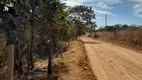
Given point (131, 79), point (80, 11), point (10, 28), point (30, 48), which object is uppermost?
point (80, 11)

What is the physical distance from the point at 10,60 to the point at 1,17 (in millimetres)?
1034

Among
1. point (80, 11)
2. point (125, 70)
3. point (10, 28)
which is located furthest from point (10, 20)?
point (80, 11)

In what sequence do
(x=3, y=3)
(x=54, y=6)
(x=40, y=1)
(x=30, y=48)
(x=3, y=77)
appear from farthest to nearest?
(x=30, y=48), (x=3, y=77), (x=54, y=6), (x=40, y=1), (x=3, y=3)

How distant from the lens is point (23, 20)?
529 cm

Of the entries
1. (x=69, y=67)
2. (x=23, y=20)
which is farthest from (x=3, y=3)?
(x=69, y=67)

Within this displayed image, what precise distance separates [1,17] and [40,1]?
92.8 inches

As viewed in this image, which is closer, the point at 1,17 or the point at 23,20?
the point at 1,17

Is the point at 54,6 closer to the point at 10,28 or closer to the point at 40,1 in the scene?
the point at 40,1

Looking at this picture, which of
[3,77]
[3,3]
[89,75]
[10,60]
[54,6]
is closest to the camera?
[3,3]

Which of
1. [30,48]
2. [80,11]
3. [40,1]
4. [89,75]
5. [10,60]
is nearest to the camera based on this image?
[10,60]

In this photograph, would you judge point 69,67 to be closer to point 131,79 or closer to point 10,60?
point 131,79

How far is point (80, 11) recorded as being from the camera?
51594mm

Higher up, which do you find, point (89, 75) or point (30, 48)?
point (30, 48)

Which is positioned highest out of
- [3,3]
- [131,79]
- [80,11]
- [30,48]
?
[80,11]
